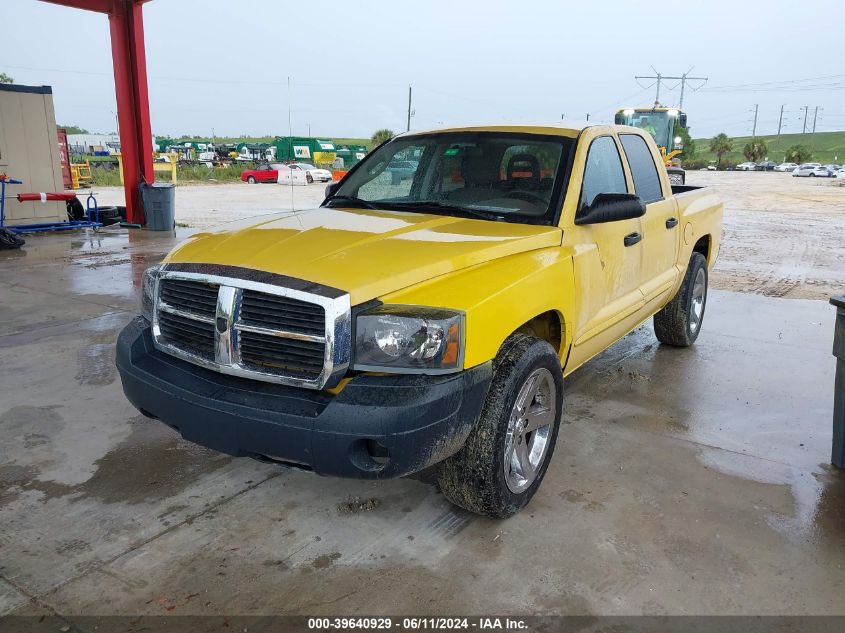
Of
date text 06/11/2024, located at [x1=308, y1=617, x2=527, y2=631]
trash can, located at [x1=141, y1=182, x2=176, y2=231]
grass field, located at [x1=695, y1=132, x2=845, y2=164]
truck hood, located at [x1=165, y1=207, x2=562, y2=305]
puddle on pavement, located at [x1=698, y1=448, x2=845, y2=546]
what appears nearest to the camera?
date text 06/11/2024, located at [x1=308, y1=617, x2=527, y2=631]

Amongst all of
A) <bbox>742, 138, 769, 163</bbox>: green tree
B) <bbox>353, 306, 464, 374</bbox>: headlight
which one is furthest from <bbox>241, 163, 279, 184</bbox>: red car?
<bbox>742, 138, 769, 163</bbox>: green tree

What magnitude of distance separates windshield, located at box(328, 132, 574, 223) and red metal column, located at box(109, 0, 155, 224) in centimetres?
1119

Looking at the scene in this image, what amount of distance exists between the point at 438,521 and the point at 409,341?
3.27 feet

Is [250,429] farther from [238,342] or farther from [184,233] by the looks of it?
[184,233]

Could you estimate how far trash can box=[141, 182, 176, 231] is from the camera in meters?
13.8

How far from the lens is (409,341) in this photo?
8.48ft

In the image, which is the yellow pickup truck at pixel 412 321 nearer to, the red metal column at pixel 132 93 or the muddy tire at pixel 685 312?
the muddy tire at pixel 685 312

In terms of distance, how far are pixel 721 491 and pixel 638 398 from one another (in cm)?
131

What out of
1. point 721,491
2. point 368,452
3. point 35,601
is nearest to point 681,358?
point 721,491

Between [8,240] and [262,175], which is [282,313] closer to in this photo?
[8,240]

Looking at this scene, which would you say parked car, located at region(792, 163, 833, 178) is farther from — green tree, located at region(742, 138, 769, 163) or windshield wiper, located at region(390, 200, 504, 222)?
windshield wiper, located at region(390, 200, 504, 222)

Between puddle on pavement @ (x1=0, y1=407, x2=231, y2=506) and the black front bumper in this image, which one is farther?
puddle on pavement @ (x1=0, y1=407, x2=231, y2=506)

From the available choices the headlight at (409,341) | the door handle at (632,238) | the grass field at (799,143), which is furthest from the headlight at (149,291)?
the grass field at (799,143)

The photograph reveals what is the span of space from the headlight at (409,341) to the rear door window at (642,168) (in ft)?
8.13
